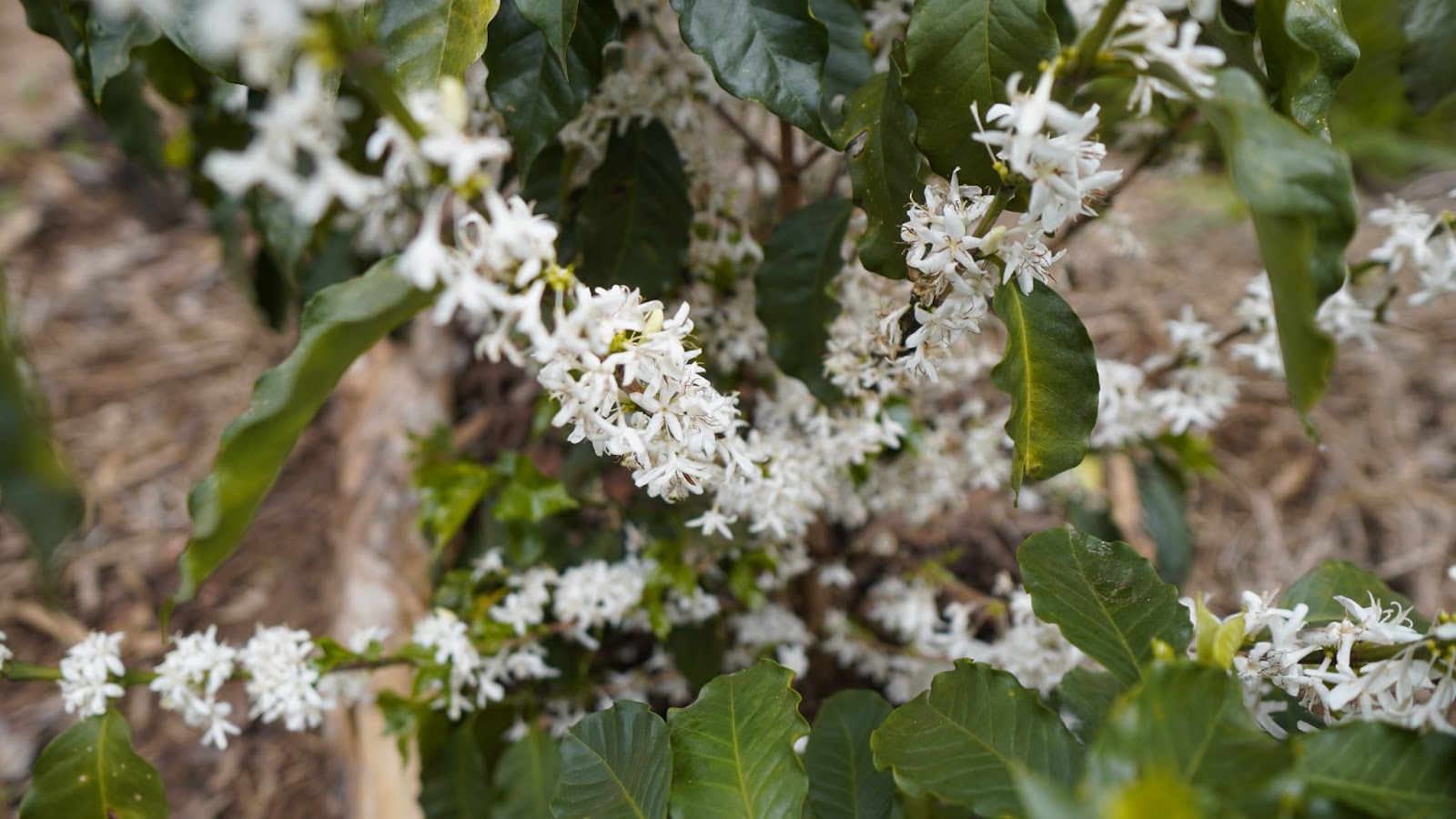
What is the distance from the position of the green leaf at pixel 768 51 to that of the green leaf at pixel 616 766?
531 millimetres

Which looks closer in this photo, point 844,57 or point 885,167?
point 885,167

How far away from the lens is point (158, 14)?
2.38 ft

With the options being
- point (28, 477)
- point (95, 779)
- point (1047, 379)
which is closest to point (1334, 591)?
point (1047, 379)

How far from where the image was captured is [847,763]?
863mm

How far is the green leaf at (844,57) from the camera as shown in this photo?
3.01 feet

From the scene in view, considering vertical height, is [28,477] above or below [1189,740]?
above

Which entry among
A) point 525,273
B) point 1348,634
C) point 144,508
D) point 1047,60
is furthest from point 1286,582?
point 144,508

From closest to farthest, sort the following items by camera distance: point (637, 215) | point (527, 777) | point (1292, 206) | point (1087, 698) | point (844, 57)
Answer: point (1292, 206)
point (1087, 698)
point (844, 57)
point (637, 215)
point (527, 777)

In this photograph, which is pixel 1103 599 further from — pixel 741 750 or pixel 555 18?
pixel 555 18

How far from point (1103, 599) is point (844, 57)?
59 centimetres

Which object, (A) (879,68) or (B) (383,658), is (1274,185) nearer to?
(A) (879,68)

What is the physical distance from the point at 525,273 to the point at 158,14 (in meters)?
0.45

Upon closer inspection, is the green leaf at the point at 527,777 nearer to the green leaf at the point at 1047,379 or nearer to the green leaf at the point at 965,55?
the green leaf at the point at 1047,379

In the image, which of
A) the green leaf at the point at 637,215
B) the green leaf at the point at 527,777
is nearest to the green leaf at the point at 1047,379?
the green leaf at the point at 637,215
